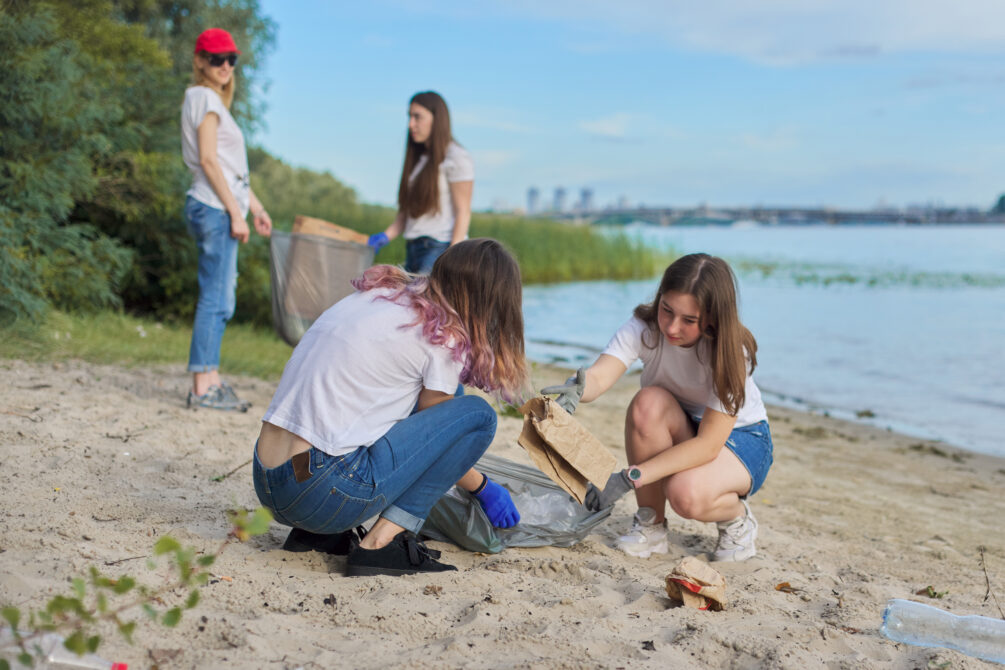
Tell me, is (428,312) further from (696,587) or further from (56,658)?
(56,658)

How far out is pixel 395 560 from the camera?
252 cm

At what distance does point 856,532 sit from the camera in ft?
11.9

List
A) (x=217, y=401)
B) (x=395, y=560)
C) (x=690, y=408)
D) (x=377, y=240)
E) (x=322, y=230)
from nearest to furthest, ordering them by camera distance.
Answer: (x=395, y=560) → (x=690, y=408) → (x=217, y=401) → (x=322, y=230) → (x=377, y=240)

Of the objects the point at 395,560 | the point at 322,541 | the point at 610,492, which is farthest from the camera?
the point at 610,492

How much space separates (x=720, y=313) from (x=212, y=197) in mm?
2644

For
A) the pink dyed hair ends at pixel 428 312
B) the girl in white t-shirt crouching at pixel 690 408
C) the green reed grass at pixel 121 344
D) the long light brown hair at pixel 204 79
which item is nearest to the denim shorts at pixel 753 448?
the girl in white t-shirt crouching at pixel 690 408

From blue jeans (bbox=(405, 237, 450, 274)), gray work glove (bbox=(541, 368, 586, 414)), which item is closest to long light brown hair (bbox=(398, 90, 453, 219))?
blue jeans (bbox=(405, 237, 450, 274))

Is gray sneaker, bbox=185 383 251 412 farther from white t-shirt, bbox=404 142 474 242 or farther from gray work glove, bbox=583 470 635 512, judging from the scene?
gray work glove, bbox=583 470 635 512

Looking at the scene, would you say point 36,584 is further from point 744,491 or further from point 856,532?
point 856,532

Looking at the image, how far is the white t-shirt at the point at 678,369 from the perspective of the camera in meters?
3.03

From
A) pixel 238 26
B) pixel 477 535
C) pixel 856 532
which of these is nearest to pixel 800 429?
pixel 856 532

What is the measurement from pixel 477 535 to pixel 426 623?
27.6 inches

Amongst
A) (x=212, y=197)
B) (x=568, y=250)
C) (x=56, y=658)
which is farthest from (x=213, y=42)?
(x=568, y=250)

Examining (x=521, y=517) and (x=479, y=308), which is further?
(x=521, y=517)
